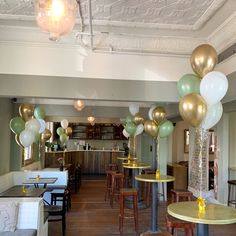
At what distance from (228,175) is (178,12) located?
4573mm

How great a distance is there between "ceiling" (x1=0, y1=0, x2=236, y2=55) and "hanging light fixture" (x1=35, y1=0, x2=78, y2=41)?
4.22 ft

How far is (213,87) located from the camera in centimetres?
299

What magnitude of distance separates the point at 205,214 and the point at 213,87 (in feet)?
4.04

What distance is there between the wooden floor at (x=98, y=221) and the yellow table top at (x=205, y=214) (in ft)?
7.41

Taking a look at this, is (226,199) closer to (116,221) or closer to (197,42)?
(116,221)

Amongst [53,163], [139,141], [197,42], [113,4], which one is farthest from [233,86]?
[53,163]

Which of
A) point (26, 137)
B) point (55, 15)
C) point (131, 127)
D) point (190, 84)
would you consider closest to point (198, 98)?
point (190, 84)

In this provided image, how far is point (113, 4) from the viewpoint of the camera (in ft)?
11.4

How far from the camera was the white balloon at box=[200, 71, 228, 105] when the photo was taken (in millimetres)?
3006

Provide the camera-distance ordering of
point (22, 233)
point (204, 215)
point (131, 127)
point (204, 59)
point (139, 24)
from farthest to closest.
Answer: point (131, 127) → point (139, 24) → point (22, 233) → point (204, 59) → point (204, 215)

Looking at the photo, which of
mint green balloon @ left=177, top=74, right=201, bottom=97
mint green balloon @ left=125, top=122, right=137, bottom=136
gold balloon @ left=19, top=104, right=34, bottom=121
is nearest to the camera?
mint green balloon @ left=177, top=74, right=201, bottom=97

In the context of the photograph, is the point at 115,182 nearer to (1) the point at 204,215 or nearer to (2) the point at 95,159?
(1) the point at 204,215

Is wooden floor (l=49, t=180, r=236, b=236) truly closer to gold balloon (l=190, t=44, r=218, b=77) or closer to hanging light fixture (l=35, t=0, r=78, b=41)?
gold balloon (l=190, t=44, r=218, b=77)

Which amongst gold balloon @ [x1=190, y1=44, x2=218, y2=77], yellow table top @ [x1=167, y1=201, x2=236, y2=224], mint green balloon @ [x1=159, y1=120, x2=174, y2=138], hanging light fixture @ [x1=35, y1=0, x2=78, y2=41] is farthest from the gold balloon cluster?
mint green balloon @ [x1=159, y1=120, x2=174, y2=138]
